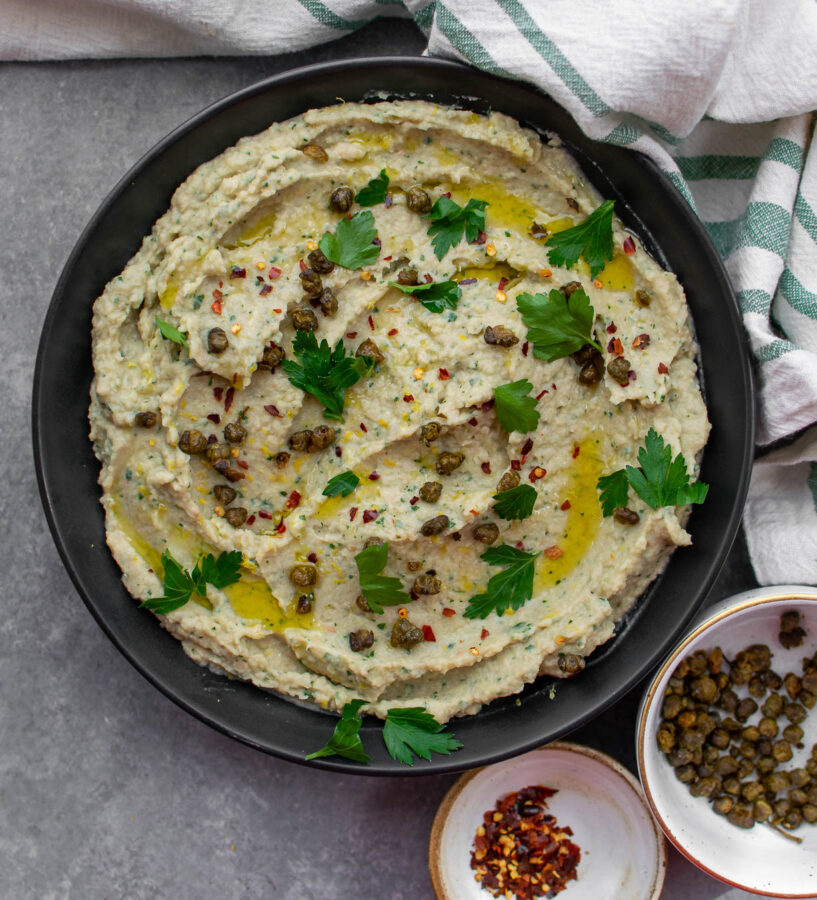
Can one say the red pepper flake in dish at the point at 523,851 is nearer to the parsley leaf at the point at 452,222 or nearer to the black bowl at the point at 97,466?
the black bowl at the point at 97,466

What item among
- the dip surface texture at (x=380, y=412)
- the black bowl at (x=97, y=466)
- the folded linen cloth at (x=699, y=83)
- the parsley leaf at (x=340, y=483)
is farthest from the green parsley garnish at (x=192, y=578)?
the folded linen cloth at (x=699, y=83)

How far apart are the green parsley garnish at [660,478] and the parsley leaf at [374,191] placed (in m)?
1.30

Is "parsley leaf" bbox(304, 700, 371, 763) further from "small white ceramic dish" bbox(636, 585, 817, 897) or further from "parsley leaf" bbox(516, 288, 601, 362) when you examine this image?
"parsley leaf" bbox(516, 288, 601, 362)

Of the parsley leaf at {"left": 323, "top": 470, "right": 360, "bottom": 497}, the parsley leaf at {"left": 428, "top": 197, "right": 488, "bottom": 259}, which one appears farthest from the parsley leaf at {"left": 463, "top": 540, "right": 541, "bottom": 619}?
the parsley leaf at {"left": 428, "top": 197, "right": 488, "bottom": 259}

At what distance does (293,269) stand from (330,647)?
1401 mm

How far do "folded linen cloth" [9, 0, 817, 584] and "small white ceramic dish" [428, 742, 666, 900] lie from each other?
1.11 metres

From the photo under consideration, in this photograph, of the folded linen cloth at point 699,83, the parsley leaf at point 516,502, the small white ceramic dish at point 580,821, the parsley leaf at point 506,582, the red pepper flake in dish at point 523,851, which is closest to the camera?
the folded linen cloth at point 699,83

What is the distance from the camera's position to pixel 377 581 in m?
3.49

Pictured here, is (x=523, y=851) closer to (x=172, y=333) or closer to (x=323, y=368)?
(x=323, y=368)

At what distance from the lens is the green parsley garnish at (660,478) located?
11.4 feet

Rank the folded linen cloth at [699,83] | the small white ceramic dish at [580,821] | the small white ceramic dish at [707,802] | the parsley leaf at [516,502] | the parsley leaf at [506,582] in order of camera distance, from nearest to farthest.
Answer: the folded linen cloth at [699,83] < the parsley leaf at [516,502] < the parsley leaf at [506,582] < the small white ceramic dish at [707,802] < the small white ceramic dish at [580,821]

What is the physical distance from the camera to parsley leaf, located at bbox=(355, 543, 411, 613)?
3467 mm

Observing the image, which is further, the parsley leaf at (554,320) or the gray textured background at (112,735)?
the gray textured background at (112,735)

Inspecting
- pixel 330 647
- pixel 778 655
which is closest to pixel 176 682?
pixel 330 647
